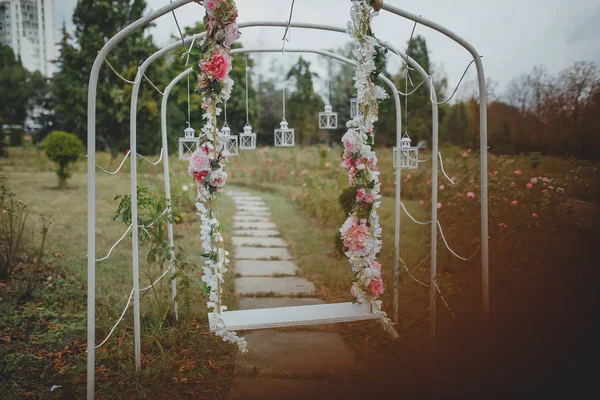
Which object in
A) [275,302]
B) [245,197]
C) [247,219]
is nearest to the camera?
[275,302]

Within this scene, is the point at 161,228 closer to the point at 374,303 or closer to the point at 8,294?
the point at 374,303

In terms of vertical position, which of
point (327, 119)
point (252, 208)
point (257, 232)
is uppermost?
point (327, 119)

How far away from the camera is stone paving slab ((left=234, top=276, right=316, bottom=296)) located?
4.70m

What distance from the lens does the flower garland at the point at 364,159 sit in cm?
284

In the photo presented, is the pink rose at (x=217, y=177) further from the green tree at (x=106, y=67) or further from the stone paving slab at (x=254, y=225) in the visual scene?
the green tree at (x=106, y=67)

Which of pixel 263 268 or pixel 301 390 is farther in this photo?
pixel 263 268

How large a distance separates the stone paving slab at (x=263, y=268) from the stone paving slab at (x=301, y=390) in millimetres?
2403

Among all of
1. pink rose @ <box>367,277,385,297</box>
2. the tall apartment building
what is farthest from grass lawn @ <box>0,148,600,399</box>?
the tall apartment building

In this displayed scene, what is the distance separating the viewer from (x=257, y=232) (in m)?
7.43

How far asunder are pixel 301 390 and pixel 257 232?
470cm

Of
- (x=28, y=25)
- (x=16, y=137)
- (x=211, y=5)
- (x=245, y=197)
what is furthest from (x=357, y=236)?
(x=16, y=137)

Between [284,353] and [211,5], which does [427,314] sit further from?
[211,5]

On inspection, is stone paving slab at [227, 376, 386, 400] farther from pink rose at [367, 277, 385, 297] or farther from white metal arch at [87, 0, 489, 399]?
white metal arch at [87, 0, 489, 399]

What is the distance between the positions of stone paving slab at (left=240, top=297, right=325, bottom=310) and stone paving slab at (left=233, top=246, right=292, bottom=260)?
4.82 feet
